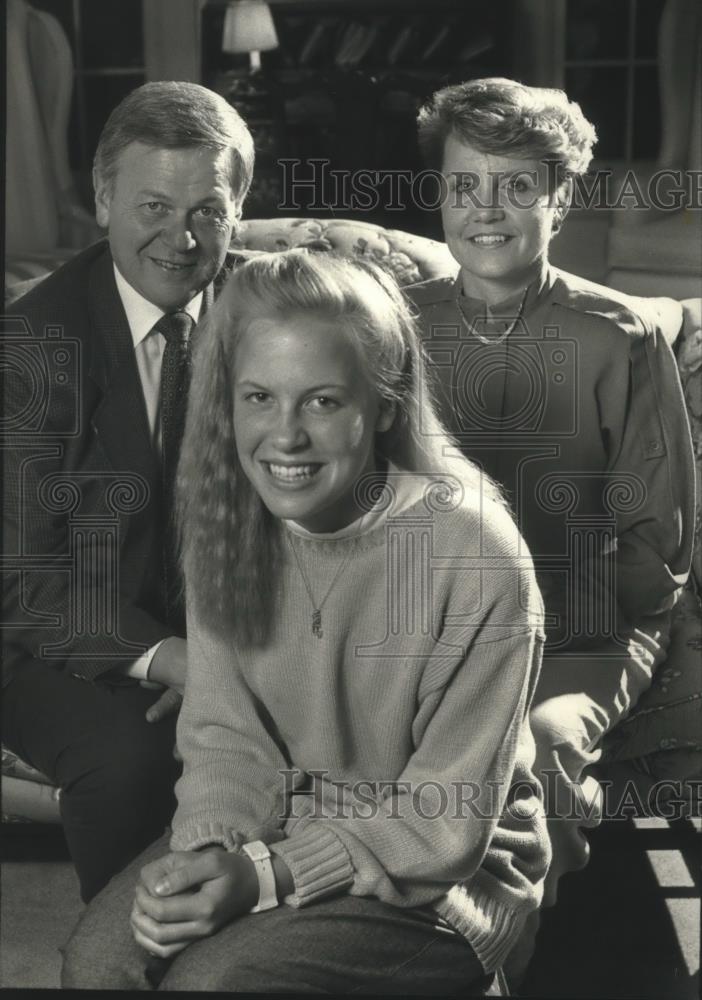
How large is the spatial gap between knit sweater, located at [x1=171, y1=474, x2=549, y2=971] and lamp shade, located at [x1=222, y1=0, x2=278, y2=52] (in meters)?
0.70

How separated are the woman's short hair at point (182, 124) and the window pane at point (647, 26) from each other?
22.1 inches

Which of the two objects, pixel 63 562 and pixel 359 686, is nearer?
pixel 359 686

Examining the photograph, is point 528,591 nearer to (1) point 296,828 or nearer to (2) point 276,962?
(1) point 296,828

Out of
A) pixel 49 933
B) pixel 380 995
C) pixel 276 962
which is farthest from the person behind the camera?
pixel 49 933

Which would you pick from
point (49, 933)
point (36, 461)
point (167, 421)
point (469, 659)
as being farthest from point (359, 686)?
point (49, 933)

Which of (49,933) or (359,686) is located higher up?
(359,686)

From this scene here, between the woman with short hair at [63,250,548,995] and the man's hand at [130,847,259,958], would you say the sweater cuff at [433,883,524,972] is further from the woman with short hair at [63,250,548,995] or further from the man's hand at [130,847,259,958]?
the man's hand at [130,847,259,958]

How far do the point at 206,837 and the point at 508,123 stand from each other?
1.03m

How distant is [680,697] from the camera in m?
1.99

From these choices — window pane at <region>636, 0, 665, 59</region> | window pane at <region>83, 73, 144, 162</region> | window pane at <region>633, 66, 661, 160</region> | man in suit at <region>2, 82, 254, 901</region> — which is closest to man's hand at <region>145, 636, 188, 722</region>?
man in suit at <region>2, 82, 254, 901</region>

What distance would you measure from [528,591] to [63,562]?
696 millimetres

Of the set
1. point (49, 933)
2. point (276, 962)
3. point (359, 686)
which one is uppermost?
point (359, 686)

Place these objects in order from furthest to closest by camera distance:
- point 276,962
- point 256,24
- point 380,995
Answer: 1. point 256,24
2. point 380,995
3. point 276,962

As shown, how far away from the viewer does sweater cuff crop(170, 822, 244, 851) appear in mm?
1715
